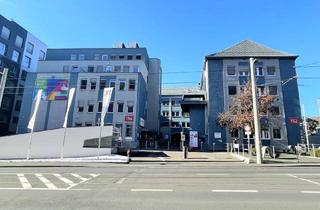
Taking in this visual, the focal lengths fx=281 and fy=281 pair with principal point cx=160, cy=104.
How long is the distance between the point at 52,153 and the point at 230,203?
23074 millimetres

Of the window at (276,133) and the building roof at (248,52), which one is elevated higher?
the building roof at (248,52)

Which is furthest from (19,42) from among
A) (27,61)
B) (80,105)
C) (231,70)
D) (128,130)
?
(231,70)

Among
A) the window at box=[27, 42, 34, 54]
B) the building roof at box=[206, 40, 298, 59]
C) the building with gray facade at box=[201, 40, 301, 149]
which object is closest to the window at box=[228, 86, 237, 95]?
the building with gray facade at box=[201, 40, 301, 149]

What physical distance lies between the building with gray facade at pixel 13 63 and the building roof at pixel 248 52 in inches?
1456

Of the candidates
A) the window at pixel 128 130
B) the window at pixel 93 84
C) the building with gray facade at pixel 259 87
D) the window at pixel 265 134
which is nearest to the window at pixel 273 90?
the building with gray facade at pixel 259 87

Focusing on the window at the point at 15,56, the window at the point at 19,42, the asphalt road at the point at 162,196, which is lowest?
the asphalt road at the point at 162,196

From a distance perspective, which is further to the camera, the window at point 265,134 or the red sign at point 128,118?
the red sign at point 128,118

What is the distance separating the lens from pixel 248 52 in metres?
44.9

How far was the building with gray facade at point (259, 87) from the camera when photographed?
4091cm

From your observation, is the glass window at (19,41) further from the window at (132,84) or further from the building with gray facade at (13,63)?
the window at (132,84)

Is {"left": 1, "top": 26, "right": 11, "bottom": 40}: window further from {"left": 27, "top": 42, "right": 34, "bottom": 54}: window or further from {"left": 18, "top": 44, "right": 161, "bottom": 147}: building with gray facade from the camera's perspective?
{"left": 18, "top": 44, "right": 161, "bottom": 147}: building with gray facade

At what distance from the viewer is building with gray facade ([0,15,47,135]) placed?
5341 cm

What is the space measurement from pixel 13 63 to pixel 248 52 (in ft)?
147

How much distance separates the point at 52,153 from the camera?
26.7m
